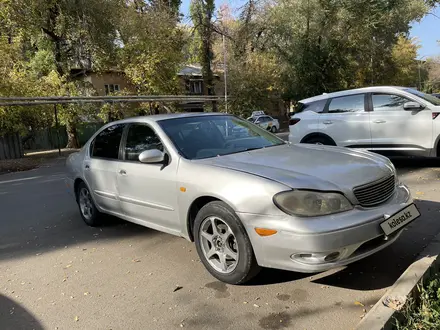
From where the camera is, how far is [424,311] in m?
2.75

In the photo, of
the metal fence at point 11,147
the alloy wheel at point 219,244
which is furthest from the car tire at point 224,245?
the metal fence at point 11,147

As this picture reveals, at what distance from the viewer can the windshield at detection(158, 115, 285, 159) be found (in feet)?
13.8

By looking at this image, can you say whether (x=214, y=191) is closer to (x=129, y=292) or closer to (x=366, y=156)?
(x=129, y=292)

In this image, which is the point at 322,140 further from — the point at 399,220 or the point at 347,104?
the point at 399,220

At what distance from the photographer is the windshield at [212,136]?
4199mm

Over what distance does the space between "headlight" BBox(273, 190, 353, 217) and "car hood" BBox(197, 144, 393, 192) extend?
0.20 feet

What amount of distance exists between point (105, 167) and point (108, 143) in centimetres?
37

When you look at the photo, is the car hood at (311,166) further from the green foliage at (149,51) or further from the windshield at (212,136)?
the green foliage at (149,51)

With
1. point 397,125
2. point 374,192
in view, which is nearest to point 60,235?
point 374,192

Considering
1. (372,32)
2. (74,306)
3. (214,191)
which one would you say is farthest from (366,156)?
(372,32)

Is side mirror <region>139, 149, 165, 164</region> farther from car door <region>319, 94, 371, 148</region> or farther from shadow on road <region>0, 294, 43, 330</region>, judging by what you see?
car door <region>319, 94, 371, 148</region>

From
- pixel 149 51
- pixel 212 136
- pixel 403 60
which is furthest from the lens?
pixel 403 60

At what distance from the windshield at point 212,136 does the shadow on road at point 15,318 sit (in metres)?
2.01

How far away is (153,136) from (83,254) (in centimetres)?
167
